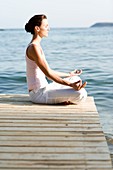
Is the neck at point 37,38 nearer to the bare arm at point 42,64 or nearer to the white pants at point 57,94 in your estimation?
the bare arm at point 42,64

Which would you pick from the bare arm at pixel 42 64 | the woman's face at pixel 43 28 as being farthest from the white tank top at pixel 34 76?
the woman's face at pixel 43 28

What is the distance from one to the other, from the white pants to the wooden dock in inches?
3.6

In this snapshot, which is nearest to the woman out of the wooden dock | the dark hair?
the dark hair

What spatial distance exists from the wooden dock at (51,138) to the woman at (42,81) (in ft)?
0.37

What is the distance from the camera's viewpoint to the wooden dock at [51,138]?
3.17 meters

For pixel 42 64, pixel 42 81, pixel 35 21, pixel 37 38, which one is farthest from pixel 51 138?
pixel 35 21

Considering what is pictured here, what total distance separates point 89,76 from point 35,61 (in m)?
8.21

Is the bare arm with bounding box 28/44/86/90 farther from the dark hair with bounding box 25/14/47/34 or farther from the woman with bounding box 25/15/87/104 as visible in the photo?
the dark hair with bounding box 25/14/47/34

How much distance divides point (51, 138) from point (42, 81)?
1.41 meters

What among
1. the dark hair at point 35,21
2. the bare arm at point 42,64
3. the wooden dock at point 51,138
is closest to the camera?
the wooden dock at point 51,138

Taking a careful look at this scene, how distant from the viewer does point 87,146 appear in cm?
350

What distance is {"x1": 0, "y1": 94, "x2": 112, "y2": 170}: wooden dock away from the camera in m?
3.17

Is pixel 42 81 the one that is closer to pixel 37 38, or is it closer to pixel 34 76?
pixel 34 76

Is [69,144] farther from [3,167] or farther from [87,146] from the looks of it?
[3,167]
